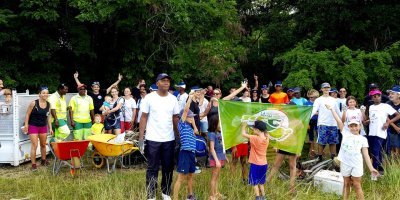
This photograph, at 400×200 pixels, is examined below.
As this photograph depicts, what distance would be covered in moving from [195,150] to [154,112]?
87 centimetres

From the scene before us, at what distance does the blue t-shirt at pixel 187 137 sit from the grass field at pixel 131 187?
0.92 meters

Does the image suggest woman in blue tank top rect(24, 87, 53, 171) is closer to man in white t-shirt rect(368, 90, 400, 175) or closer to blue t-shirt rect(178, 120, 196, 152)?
blue t-shirt rect(178, 120, 196, 152)

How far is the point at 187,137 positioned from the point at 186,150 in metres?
0.20

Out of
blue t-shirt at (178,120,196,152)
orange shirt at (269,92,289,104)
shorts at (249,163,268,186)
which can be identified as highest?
orange shirt at (269,92,289,104)

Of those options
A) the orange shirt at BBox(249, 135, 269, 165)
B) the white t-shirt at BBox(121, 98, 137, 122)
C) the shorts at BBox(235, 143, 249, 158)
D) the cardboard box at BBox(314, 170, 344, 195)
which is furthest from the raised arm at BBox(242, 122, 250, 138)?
the white t-shirt at BBox(121, 98, 137, 122)

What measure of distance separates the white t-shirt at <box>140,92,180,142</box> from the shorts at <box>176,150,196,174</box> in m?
0.33

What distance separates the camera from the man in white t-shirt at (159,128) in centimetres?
616

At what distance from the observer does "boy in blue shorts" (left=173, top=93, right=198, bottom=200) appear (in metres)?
6.08

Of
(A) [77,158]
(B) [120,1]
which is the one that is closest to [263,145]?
(A) [77,158]

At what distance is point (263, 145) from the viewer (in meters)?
6.36

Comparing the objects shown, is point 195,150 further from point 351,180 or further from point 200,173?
point 351,180

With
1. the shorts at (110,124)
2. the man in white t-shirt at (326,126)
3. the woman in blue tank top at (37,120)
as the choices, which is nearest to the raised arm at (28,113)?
the woman in blue tank top at (37,120)

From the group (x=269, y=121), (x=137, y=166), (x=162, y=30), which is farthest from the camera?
(x=162, y=30)

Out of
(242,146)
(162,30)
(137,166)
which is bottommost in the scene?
(137,166)
